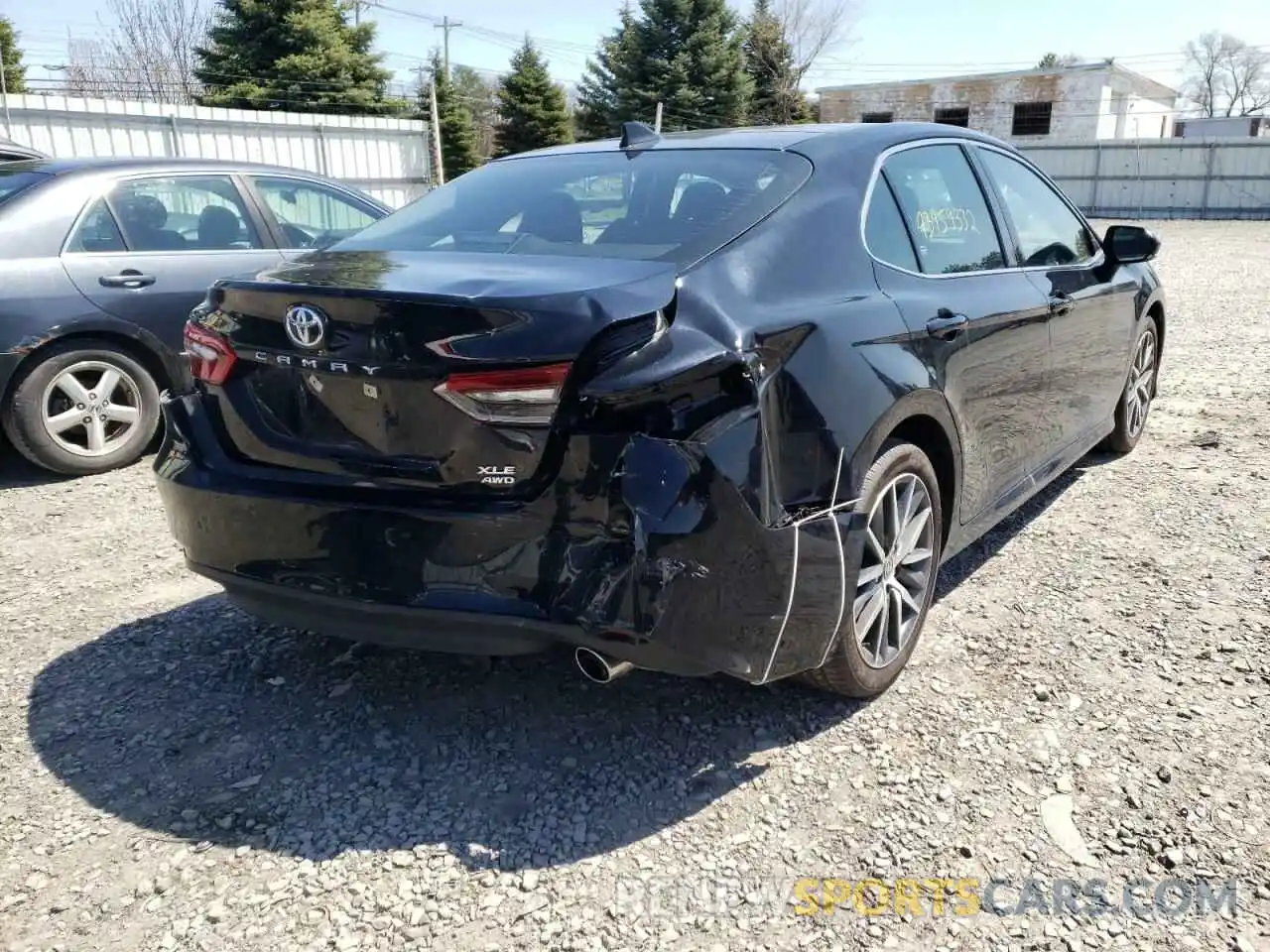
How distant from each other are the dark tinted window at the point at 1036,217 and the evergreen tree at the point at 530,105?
36.2m

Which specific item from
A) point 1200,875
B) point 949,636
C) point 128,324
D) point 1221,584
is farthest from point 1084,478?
point 128,324

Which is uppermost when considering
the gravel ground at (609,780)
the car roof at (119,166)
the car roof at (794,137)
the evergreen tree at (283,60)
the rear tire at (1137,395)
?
the evergreen tree at (283,60)

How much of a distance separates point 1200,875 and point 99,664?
3.22 metres

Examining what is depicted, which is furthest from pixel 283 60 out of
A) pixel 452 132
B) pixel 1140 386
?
pixel 1140 386

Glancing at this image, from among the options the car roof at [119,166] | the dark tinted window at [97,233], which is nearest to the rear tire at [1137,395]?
the car roof at [119,166]

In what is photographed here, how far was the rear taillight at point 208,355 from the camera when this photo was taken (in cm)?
280

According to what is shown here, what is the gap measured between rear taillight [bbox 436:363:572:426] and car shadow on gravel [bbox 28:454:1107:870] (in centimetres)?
100

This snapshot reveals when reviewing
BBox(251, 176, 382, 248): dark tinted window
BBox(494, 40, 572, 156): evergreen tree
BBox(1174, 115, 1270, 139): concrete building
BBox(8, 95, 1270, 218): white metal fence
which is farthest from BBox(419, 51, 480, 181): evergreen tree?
BBox(251, 176, 382, 248): dark tinted window

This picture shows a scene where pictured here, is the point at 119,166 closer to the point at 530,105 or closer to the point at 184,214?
the point at 184,214

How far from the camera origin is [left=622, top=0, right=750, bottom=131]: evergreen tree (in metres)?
37.9

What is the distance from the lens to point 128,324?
213 inches

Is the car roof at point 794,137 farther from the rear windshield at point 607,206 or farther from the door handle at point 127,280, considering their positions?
the door handle at point 127,280

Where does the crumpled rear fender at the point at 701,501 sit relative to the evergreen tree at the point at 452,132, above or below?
below

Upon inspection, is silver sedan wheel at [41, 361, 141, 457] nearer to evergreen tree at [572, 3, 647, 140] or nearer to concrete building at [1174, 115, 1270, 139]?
evergreen tree at [572, 3, 647, 140]
